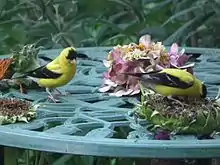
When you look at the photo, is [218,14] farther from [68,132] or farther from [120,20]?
[68,132]

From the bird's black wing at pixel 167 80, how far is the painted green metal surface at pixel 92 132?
0.35 feet

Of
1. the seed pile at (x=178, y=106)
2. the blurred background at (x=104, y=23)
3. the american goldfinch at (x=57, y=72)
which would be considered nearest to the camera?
the seed pile at (x=178, y=106)

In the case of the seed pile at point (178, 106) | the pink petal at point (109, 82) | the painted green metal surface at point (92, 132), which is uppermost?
the seed pile at point (178, 106)

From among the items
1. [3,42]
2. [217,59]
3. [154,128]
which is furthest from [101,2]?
[154,128]

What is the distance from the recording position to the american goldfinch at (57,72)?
1.96m

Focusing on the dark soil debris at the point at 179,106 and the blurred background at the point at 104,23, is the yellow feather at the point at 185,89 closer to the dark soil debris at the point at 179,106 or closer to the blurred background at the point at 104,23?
the dark soil debris at the point at 179,106

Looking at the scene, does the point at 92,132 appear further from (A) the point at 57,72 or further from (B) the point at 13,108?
(A) the point at 57,72

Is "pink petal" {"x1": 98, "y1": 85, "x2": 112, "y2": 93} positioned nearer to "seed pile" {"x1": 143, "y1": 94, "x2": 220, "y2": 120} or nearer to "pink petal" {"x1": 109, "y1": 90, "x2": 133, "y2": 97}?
"pink petal" {"x1": 109, "y1": 90, "x2": 133, "y2": 97}

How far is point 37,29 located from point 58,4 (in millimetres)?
167

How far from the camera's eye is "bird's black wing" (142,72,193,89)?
1654 mm

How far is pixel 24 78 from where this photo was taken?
202 centimetres

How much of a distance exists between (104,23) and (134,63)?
1310 millimetres

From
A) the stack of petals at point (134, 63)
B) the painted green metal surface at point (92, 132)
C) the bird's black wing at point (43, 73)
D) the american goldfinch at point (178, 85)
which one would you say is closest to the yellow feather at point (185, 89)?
the american goldfinch at point (178, 85)

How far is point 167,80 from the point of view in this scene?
167 cm
